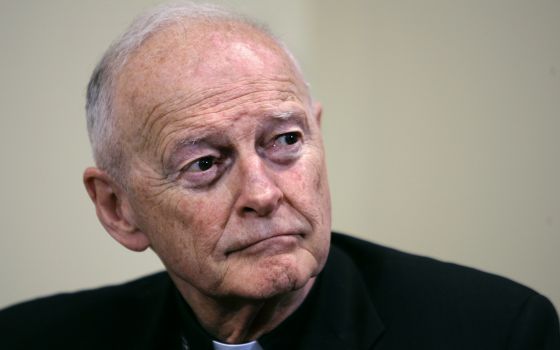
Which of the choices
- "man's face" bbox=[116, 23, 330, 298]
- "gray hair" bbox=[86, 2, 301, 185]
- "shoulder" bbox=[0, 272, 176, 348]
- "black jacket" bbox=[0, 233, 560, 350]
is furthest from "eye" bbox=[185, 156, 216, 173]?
"shoulder" bbox=[0, 272, 176, 348]

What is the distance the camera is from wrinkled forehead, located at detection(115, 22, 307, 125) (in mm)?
1588

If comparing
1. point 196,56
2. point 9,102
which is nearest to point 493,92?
point 196,56

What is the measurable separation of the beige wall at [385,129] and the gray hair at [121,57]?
90 cm

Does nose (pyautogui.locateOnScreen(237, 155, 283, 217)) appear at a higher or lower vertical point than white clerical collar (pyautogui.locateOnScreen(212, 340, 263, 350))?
higher

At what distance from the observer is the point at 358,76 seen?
2.71m

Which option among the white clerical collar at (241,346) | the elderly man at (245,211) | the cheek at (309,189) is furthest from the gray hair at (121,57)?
the white clerical collar at (241,346)

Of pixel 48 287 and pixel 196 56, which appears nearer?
pixel 196 56

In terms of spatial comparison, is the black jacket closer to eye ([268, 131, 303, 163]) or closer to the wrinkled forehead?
eye ([268, 131, 303, 163])

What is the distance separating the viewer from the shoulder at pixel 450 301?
66.0 inches

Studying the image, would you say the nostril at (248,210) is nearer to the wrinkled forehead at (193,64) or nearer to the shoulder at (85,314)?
the wrinkled forehead at (193,64)

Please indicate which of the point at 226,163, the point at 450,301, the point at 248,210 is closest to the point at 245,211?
the point at 248,210

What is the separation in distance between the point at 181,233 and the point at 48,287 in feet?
4.71

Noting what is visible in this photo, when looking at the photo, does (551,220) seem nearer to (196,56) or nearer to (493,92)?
(493,92)

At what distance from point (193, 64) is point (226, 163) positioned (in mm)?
250
